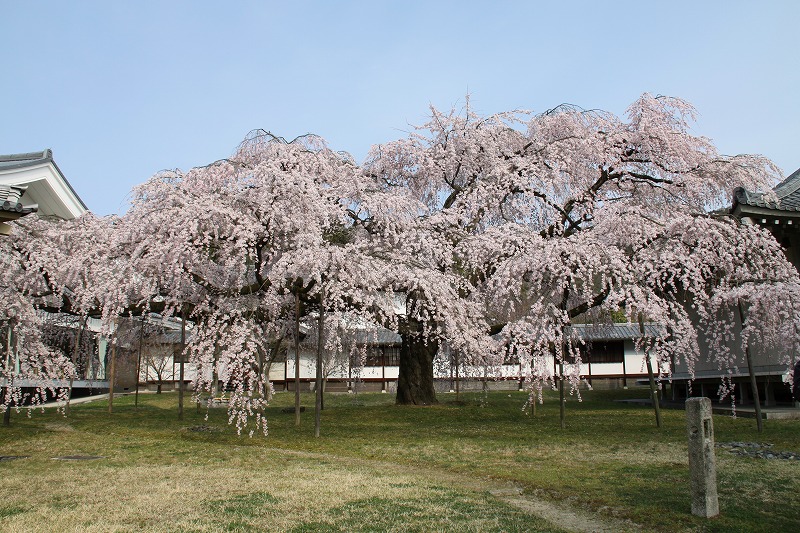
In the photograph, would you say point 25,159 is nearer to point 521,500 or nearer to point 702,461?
point 521,500

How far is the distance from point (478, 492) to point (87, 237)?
43.9 feet

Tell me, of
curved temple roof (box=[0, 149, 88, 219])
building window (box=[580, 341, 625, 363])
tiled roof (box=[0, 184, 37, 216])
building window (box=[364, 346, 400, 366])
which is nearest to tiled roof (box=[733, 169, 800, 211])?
tiled roof (box=[0, 184, 37, 216])

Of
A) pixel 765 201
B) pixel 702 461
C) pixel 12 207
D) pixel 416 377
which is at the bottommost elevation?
pixel 702 461

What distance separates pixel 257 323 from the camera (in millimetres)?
15312

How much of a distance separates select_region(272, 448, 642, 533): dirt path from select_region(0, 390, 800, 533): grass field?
0.12 feet

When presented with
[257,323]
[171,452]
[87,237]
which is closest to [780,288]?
[257,323]

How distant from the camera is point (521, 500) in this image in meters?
7.87

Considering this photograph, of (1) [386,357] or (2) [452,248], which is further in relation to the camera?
(1) [386,357]

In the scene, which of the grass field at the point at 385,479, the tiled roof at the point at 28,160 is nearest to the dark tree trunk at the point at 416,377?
the grass field at the point at 385,479

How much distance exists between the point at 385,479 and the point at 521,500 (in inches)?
84.0

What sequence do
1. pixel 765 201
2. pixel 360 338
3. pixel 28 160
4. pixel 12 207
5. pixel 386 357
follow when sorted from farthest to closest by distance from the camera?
pixel 386 357
pixel 360 338
pixel 28 160
pixel 765 201
pixel 12 207

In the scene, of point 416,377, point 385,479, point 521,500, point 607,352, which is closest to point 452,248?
point 416,377

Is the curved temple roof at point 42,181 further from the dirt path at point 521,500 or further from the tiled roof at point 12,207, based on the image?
the dirt path at point 521,500

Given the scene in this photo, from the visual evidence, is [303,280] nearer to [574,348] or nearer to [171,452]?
[171,452]
